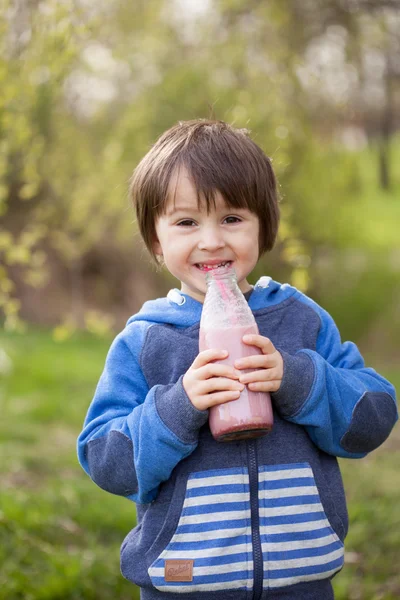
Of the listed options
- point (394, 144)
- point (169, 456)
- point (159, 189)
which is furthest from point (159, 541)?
point (394, 144)

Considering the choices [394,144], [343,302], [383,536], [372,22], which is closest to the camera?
[383,536]

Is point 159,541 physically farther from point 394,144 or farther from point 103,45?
point 394,144

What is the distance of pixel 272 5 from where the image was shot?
5.88 metres

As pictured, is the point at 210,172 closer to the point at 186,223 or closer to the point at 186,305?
the point at 186,223

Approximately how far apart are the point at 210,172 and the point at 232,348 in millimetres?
476

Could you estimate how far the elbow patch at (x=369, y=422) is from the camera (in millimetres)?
1978

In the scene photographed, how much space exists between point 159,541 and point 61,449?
4421mm

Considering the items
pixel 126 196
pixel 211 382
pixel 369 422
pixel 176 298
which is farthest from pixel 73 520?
pixel 211 382

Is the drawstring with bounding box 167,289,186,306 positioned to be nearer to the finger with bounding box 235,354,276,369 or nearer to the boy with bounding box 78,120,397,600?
the boy with bounding box 78,120,397,600

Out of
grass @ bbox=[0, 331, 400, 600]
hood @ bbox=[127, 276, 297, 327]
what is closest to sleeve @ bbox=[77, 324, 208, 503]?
hood @ bbox=[127, 276, 297, 327]

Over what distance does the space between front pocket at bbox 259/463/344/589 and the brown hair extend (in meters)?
0.67

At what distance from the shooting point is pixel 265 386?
177 centimetres

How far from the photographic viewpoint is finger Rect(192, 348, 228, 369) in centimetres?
176

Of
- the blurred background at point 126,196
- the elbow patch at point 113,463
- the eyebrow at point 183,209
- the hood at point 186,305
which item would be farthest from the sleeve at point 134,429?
the blurred background at point 126,196
